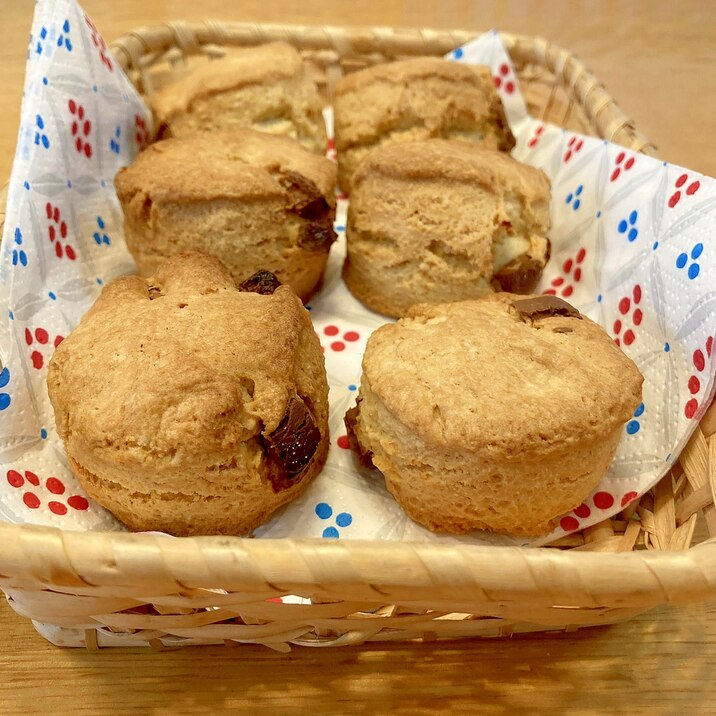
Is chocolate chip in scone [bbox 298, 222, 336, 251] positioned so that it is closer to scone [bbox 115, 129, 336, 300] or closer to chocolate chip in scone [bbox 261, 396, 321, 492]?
scone [bbox 115, 129, 336, 300]

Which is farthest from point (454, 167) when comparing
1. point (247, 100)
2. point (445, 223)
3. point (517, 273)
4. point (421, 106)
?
point (247, 100)

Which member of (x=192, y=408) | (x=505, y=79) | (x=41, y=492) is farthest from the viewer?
(x=505, y=79)

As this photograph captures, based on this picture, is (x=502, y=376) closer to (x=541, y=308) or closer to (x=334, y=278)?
(x=541, y=308)

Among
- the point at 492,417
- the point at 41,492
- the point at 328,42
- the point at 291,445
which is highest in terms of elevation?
the point at 328,42

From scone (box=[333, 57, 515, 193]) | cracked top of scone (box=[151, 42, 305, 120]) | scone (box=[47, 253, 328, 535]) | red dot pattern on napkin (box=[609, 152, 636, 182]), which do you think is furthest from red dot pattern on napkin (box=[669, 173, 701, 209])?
cracked top of scone (box=[151, 42, 305, 120])

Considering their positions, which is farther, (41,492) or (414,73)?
(414,73)

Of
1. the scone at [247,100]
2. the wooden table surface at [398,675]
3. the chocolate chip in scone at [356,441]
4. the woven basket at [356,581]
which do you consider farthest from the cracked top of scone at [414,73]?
the wooden table surface at [398,675]
